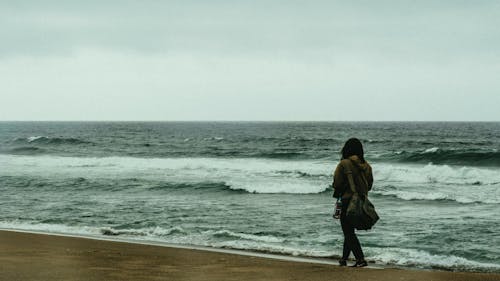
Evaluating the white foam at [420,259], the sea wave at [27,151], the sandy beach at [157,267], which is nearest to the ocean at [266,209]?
the white foam at [420,259]

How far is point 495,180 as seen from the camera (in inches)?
968

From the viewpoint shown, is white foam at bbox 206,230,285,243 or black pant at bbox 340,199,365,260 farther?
white foam at bbox 206,230,285,243

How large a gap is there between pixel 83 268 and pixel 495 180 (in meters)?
21.3

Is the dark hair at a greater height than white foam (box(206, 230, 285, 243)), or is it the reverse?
the dark hair

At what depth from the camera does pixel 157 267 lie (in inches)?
286

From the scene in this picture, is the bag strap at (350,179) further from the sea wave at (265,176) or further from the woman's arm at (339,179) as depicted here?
the sea wave at (265,176)

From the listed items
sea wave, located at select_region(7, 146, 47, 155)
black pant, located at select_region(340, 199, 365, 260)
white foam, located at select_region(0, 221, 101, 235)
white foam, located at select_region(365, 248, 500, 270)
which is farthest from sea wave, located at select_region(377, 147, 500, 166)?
black pant, located at select_region(340, 199, 365, 260)

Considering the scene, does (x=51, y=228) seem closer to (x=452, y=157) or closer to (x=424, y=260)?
(x=424, y=260)

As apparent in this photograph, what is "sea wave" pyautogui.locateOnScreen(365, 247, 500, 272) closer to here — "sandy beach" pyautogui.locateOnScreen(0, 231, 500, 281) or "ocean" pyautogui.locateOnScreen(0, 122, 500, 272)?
"ocean" pyautogui.locateOnScreen(0, 122, 500, 272)

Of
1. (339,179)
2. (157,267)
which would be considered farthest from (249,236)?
(339,179)

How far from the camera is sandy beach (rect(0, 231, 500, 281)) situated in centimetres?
657

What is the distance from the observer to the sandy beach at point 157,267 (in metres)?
6.57

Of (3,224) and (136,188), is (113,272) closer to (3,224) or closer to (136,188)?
(3,224)

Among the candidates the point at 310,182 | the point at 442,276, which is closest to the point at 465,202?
the point at 310,182
